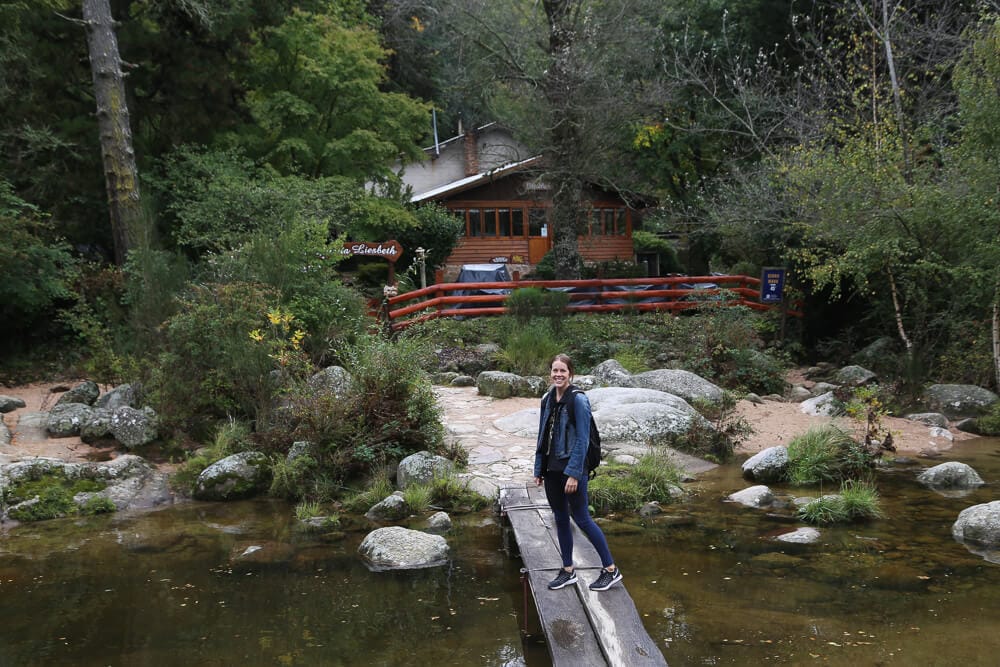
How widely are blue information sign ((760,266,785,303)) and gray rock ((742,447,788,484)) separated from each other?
22.4ft

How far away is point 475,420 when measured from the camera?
10617 millimetres

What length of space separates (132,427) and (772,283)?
36.3 feet

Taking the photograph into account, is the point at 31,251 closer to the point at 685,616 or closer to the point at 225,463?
the point at 225,463

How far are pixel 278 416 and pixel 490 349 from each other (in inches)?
220

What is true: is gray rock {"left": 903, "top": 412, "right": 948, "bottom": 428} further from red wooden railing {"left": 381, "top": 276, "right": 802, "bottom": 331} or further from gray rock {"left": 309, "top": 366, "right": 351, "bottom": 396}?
gray rock {"left": 309, "top": 366, "right": 351, "bottom": 396}

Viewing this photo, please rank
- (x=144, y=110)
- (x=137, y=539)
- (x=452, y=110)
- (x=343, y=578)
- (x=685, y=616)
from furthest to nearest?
1. (x=452, y=110)
2. (x=144, y=110)
3. (x=137, y=539)
4. (x=343, y=578)
5. (x=685, y=616)

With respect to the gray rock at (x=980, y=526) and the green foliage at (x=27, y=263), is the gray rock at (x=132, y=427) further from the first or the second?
the gray rock at (x=980, y=526)

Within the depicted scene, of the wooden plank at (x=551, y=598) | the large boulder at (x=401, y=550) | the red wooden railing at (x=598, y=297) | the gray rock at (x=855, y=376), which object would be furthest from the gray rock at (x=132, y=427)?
the gray rock at (x=855, y=376)

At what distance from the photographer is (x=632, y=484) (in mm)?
7996

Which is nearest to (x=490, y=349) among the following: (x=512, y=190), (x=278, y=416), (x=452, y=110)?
(x=278, y=416)

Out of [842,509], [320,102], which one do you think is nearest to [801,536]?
[842,509]

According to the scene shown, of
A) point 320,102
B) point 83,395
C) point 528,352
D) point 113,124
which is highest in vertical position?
point 320,102

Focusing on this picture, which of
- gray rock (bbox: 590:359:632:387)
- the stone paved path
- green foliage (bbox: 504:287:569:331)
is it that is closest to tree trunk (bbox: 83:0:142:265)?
the stone paved path

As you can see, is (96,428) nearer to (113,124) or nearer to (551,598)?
(113,124)
